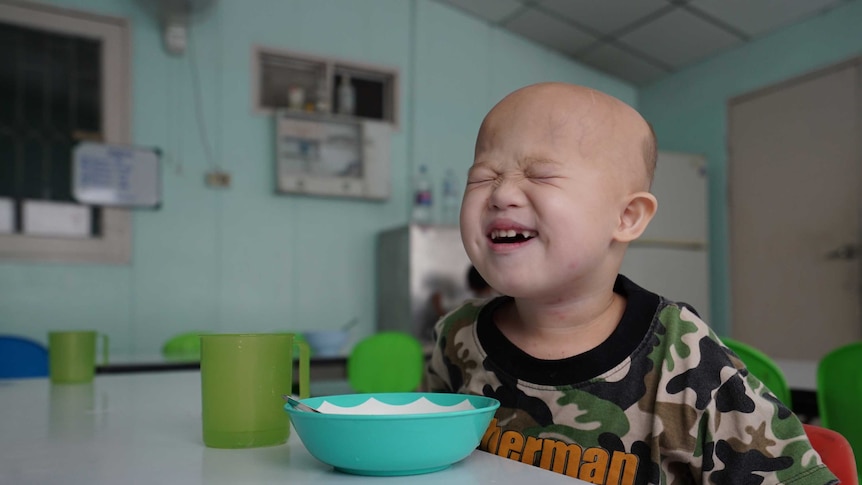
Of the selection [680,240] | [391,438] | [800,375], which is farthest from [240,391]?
[680,240]

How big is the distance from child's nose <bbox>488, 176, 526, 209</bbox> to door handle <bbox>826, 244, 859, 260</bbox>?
3.69 meters

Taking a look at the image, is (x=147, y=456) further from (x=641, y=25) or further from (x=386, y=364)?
(x=641, y=25)

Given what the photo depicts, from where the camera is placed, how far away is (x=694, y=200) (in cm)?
453

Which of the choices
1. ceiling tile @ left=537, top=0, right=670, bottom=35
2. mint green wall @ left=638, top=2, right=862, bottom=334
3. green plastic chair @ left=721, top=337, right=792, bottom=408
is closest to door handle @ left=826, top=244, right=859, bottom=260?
mint green wall @ left=638, top=2, right=862, bottom=334

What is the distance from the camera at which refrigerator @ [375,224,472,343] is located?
3.80 m

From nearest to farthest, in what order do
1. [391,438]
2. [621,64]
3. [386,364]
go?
[391,438], [386,364], [621,64]

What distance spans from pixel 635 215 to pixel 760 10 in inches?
148

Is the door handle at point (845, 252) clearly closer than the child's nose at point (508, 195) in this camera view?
No

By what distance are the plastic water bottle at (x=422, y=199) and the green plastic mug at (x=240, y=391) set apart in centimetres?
352

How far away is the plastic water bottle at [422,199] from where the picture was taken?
13.9 ft

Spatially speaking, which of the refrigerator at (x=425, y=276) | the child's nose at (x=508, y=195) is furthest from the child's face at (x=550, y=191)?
the refrigerator at (x=425, y=276)

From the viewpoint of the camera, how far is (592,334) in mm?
802

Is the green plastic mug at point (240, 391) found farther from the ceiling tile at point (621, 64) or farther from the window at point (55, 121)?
the ceiling tile at point (621, 64)

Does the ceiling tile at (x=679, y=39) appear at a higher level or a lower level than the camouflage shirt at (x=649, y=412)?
higher
